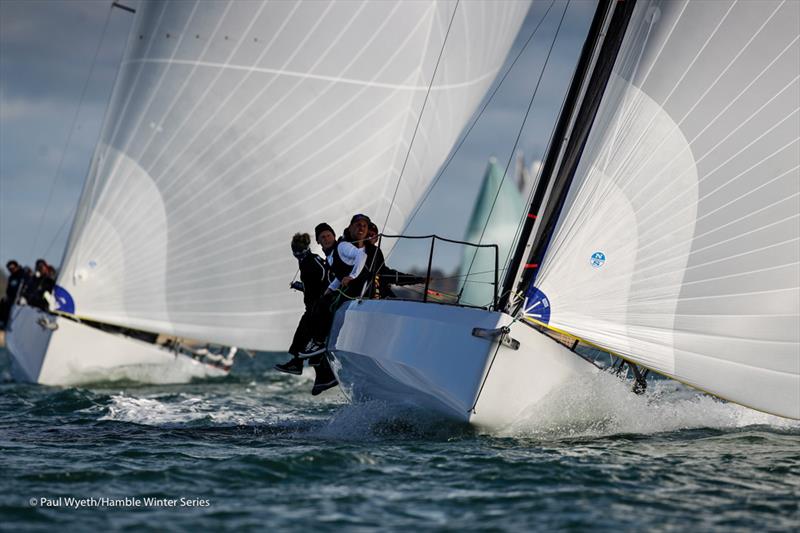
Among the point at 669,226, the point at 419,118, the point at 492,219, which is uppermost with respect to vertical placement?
the point at 492,219

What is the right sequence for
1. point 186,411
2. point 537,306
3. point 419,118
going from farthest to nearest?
point 419,118 → point 186,411 → point 537,306

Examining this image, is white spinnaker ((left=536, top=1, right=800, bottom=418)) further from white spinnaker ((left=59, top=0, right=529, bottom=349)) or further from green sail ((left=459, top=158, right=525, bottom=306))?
green sail ((left=459, top=158, right=525, bottom=306))

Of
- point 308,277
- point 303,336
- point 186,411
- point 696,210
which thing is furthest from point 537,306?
point 186,411

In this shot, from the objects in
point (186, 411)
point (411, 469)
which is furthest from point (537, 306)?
point (186, 411)

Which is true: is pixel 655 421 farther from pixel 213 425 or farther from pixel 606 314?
pixel 213 425

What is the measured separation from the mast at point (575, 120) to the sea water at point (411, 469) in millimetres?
1135

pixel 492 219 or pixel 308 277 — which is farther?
pixel 492 219

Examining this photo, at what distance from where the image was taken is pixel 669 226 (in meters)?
7.38

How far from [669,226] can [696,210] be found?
0.67 ft

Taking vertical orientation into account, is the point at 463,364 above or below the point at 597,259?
below

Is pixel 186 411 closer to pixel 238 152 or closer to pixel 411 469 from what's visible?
pixel 238 152

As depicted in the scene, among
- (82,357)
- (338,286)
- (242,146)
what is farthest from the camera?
(82,357)

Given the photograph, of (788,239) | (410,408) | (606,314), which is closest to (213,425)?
(410,408)

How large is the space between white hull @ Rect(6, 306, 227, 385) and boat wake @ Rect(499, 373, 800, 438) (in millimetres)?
7490
